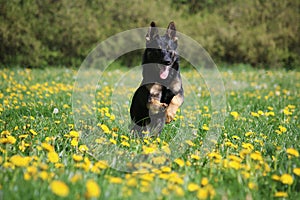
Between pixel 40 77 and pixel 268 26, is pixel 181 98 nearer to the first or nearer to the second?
pixel 40 77

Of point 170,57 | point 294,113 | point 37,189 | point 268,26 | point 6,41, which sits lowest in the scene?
point 37,189

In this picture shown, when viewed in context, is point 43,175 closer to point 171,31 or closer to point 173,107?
point 173,107

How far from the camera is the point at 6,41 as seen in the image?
1351 cm

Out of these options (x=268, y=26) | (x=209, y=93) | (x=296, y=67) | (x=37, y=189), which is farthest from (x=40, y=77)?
(x=268, y=26)

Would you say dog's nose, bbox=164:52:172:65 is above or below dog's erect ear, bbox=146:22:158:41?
below

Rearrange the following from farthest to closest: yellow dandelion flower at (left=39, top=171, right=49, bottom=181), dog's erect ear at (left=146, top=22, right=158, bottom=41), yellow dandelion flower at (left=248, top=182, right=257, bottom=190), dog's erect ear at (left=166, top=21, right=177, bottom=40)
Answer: dog's erect ear at (left=166, top=21, right=177, bottom=40)
dog's erect ear at (left=146, top=22, right=158, bottom=41)
yellow dandelion flower at (left=248, top=182, right=257, bottom=190)
yellow dandelion flower at (left=39, top=171, right=49, bottom=181)

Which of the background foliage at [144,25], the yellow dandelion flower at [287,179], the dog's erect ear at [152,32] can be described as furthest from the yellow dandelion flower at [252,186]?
the background foliage at [144,25]

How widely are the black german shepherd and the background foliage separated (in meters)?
10.8

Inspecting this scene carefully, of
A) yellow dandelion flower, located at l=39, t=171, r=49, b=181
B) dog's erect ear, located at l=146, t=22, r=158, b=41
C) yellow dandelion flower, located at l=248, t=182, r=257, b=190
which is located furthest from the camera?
dog's erect ear, located at l=146, t=22, r=158, b=41

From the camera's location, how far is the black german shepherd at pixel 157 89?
12.4 ft

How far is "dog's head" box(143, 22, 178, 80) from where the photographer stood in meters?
3.87

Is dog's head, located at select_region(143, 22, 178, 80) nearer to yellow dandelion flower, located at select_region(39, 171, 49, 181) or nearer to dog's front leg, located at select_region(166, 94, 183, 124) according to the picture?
dog's front leg, located at select_region(166, 94, 183, 124)

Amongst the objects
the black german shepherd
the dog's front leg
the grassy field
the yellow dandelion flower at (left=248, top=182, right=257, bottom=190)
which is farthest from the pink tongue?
the yellow dandelion flower at (left=248, top=182, right=257, bottom=190)

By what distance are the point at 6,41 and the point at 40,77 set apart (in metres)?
4.71
